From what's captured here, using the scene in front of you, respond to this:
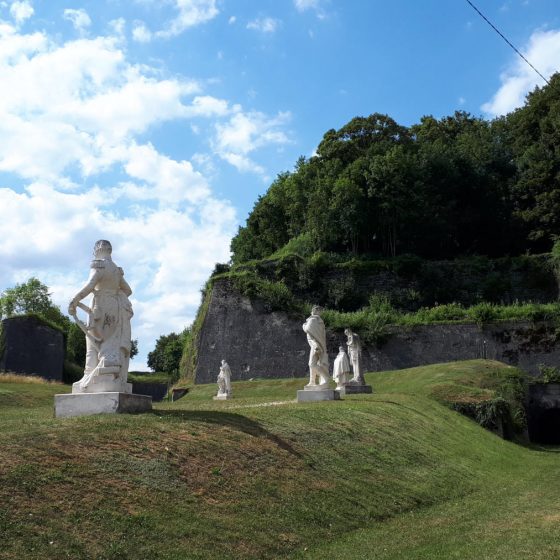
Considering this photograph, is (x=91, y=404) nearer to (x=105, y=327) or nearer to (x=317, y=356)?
(x=105, y=327)

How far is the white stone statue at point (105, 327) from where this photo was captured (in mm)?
11336

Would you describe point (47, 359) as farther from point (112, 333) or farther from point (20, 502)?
point (20, 502)

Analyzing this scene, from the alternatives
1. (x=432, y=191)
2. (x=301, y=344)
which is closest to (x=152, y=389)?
(x=301, y=344)

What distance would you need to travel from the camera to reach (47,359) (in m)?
40.7

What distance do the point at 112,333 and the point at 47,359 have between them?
31.3m

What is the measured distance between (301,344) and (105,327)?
2699 cm

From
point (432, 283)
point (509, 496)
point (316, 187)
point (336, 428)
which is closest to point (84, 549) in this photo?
point (336, 428)

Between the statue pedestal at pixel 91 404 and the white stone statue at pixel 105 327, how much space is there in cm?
22

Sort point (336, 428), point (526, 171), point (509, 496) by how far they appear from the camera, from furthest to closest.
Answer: point (526, 171)
point (336, 428)
point (509, 496)

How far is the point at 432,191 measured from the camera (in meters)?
47.5

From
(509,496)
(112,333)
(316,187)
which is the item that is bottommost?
(509,496)

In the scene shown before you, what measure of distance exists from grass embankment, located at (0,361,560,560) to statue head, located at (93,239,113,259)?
2975mm

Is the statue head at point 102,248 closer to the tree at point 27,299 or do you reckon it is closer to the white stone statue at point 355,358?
the white stone statue at point 355,358

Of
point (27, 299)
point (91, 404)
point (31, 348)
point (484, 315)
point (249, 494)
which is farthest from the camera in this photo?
point (27, 299)
